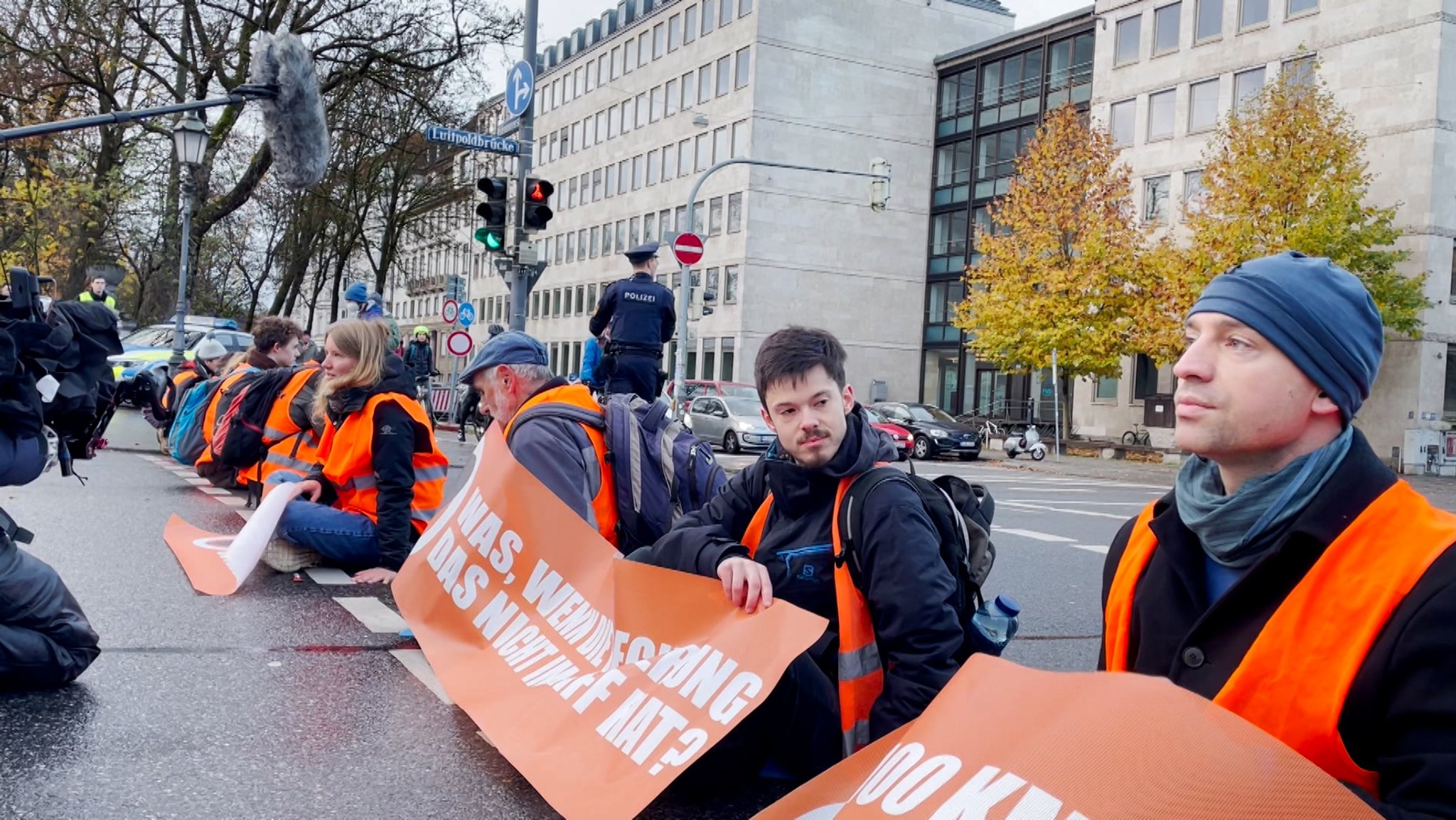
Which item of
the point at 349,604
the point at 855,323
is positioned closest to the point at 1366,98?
the point at 855,323

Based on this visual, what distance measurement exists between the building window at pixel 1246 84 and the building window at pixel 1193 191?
94.4 inches

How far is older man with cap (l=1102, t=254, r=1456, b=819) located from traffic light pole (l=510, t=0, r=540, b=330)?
37.9ft

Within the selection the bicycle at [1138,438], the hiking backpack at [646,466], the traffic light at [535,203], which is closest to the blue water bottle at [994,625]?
the hiking backpack at [646,466]

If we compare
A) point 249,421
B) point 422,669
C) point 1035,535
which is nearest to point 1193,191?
point 1035,535

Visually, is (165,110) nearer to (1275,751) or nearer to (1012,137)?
(1275,751)

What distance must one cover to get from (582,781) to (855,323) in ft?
181

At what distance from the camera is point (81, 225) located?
1116 inches

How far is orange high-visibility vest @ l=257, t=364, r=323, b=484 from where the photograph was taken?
23.5ft

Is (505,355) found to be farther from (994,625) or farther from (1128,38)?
(1128,38)

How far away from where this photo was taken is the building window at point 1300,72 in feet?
111

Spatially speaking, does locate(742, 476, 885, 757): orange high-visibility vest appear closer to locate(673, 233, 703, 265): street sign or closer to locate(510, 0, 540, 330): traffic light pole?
locate(510, 0, 540, 330): traffic light pole

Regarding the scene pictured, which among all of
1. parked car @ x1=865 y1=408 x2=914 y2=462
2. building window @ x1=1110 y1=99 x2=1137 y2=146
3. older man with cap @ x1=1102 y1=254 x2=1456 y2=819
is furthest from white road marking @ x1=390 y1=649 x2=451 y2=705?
building window @ x1=1110 y1=99 x2=1137 y2=146

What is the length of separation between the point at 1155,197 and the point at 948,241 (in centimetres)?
1537

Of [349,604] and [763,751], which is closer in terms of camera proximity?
[763,751]
